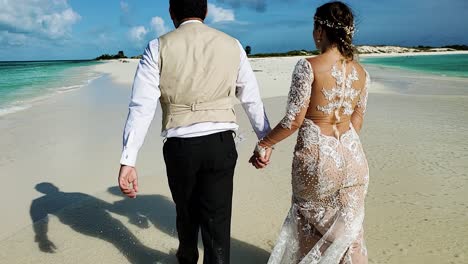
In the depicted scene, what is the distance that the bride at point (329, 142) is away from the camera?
267 centimetres

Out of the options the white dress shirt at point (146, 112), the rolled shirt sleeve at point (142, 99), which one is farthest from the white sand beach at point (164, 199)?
the rolled shirt sleeve at point (142, 99)

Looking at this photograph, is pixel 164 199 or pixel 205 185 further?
pixel 164 199

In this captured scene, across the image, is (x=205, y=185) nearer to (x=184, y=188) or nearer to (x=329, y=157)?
(x=184, y=188)

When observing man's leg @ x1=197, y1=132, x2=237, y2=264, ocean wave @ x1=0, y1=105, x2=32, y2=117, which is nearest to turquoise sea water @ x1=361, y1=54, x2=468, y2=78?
ocean wave @ x1=0, y1=105, x2=32, y2=117

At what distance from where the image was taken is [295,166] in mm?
2938

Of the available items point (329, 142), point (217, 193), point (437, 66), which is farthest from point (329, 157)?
point (437, 66)

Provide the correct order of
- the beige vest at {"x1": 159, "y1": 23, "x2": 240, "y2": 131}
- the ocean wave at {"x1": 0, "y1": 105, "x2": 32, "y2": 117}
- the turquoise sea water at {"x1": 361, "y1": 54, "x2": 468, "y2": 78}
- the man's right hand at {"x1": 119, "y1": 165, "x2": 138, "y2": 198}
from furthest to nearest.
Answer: the turquoise sea water at {"x1": 361, "y1": 54, "x2": 468, "y2": 78}
the ocean wave at {"x1": 0, "y1": 105, "x2": 32, "y2": 117}
the man's right hand at {"x1": 119, "y1": 165, "x2": 138, "y2": 198}
the beige vest at {"x1": 159, "y1": 23, "x2": 240, "y2": 131}

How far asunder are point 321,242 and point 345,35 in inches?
54.7

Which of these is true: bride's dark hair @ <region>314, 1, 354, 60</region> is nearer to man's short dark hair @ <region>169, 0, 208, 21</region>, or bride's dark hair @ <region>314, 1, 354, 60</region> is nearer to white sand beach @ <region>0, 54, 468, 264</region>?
man's short dark hair @ <region>169, 0, 208, 21</region>

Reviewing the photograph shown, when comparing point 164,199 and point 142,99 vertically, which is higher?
point 142,99

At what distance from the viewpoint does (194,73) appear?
2527 mm

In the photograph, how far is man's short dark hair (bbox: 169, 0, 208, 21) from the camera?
8.50 ft

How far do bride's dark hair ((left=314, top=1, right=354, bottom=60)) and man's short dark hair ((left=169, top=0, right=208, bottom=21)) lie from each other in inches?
28.6

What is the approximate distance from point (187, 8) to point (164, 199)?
300 centimetres
